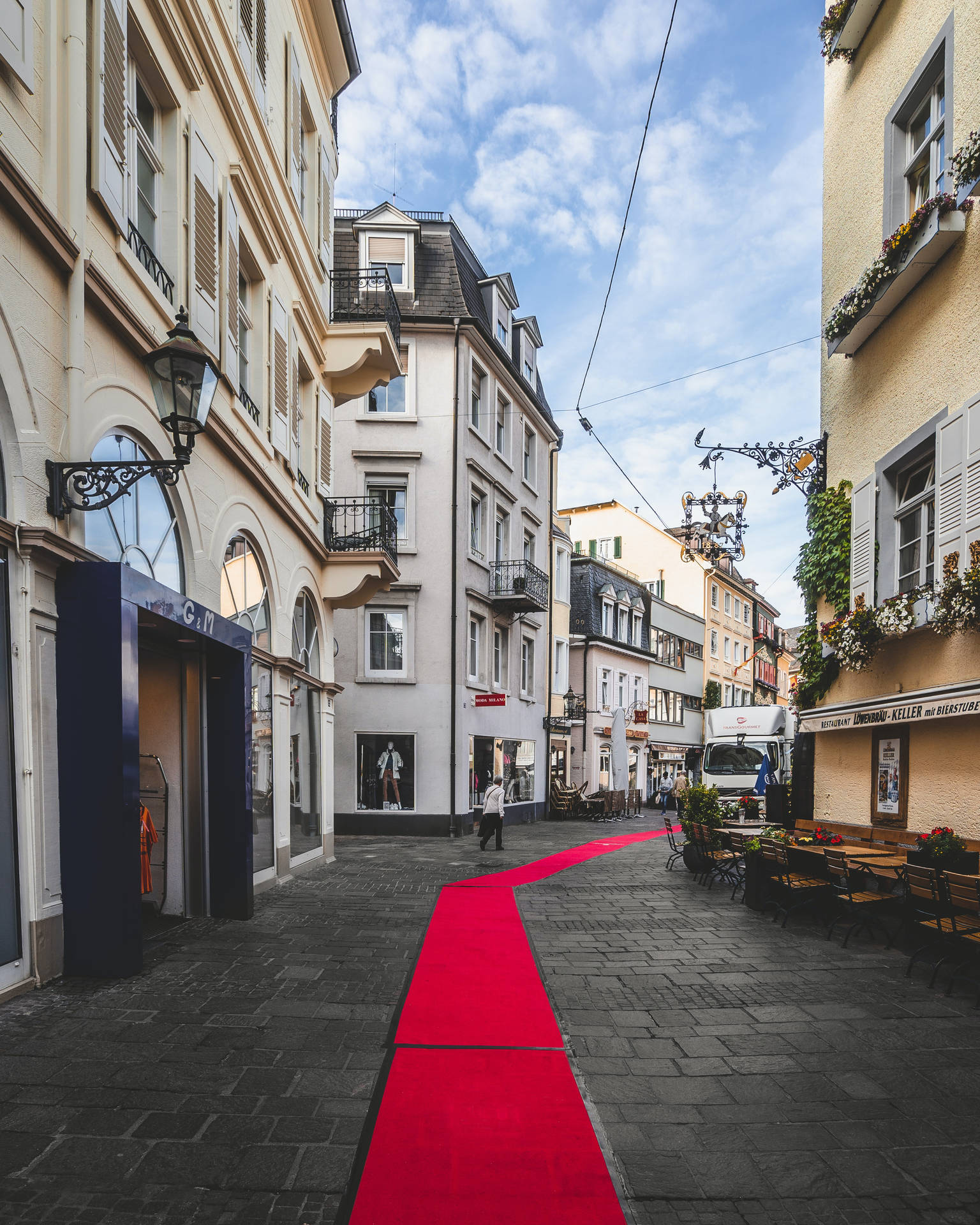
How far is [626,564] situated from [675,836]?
26.3m

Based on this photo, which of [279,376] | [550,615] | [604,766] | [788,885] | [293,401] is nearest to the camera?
[788,885]

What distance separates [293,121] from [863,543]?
1010 cm

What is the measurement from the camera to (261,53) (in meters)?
11.1

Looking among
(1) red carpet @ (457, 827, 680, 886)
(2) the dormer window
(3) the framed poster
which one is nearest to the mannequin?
(1) red carpet @ (457, 827, 680, 886)

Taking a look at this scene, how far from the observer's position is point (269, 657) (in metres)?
11.5

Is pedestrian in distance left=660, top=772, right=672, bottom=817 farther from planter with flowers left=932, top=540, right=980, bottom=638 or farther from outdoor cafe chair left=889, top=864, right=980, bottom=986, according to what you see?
planter with flowers left=932, top=540, right=980, bottom=638

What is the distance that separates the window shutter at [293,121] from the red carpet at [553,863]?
34.6 ft

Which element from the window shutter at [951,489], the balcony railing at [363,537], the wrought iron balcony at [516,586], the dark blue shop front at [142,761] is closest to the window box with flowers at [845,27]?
the window shutter at [951,489]

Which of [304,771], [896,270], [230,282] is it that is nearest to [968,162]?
[896,270]

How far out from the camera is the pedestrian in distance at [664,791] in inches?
1351

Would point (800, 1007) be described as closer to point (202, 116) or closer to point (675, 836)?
point (202, 116)

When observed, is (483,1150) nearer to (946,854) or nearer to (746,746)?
(946,854)

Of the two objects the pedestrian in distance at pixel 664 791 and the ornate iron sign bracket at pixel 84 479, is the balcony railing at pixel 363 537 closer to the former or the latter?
the ornate iron sign bracket at pixel 84 479

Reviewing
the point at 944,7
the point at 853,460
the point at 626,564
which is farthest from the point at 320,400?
the point at 626,564
